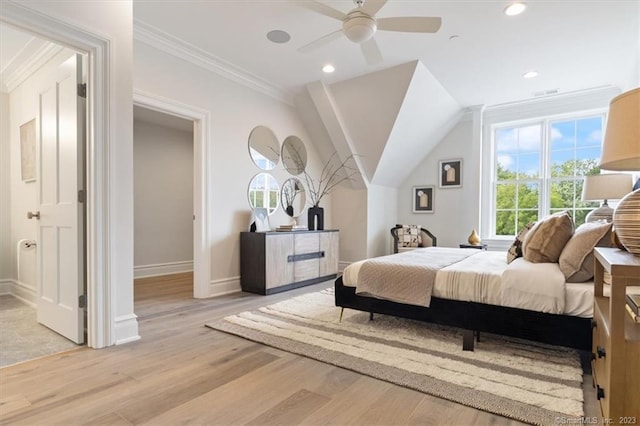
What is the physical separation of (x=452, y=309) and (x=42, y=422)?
2.25m

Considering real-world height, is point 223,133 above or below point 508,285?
above

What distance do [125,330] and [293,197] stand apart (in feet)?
9.86

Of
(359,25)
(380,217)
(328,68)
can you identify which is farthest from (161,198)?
(359,25)

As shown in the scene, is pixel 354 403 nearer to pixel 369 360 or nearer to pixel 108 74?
pixel 369 360

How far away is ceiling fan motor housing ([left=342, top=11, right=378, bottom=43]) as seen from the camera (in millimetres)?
2465

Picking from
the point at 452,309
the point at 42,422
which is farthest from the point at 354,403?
the point at 42,422

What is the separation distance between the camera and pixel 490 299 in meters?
2.15

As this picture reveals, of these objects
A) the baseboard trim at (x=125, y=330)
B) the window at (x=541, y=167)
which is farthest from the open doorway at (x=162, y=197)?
the window at (x=541, y=167)

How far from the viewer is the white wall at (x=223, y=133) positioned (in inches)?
137

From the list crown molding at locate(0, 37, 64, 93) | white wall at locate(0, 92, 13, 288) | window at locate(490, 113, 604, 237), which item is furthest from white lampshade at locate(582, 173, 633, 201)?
white wall at locate(0, 92, 13, 288)

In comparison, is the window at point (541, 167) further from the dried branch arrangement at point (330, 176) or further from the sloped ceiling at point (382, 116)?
the dried branch arrangement at point (330, 176)

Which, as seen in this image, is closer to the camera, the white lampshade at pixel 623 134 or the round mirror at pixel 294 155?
the white lampshade at pixel 623 134

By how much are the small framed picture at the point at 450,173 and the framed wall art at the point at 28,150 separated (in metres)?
5.47

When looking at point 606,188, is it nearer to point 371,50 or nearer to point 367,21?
point 371,50
